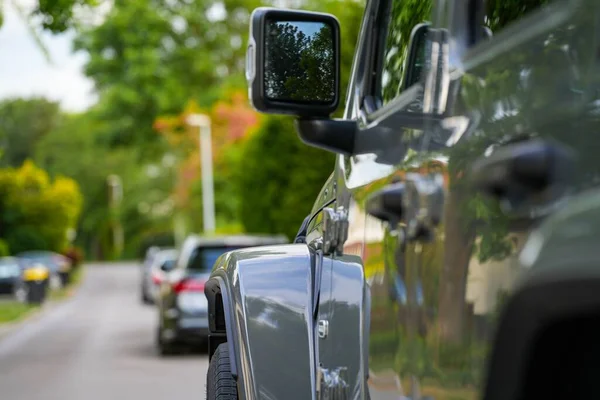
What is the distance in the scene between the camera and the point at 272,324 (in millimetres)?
3404

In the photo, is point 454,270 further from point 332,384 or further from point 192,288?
point 192,288

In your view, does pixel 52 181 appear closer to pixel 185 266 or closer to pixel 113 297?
pixel 113 297

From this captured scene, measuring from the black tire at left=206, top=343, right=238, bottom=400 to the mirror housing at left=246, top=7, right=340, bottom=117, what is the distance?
40.4 inches

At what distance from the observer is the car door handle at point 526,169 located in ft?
5.47

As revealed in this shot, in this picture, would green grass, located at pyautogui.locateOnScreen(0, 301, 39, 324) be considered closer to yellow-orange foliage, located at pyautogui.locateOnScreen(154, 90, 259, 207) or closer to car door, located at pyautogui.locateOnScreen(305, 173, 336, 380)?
yellow-orange foliage, located at pyautogui.locateOnScreen(154, 90, 259, 207)

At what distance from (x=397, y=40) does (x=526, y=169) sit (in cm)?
134

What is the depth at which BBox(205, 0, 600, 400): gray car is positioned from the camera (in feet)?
5.44

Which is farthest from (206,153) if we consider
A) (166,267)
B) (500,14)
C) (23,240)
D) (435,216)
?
(435,216)

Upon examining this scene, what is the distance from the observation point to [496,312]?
1.87 metres

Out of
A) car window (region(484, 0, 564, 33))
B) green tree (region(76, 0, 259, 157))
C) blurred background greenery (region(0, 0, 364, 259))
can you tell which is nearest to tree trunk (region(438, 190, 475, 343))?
car window (region(484, 0, 564, 33))

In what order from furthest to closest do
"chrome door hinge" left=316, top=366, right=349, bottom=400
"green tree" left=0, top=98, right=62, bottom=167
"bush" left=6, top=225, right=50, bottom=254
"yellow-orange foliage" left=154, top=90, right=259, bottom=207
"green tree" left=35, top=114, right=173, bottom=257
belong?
"green tree" left=0, top=98, right=62, bottom=167, "green tree" left=35, top=114, right=173, bottom=257, "bush" left=6, top=225, right=50, bottom=254, "yellow-orange foliage" left=154, top=90, right=259, bottom=207, "chrome door hinge" left=316, top=366, right=349, bottom=400

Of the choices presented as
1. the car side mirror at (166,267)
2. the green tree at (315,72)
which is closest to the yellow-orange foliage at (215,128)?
the car side mirror at (166,267)

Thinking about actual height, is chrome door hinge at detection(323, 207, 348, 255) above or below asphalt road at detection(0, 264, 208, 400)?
above

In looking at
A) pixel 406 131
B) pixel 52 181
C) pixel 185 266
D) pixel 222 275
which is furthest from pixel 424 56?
pixel 52 181
